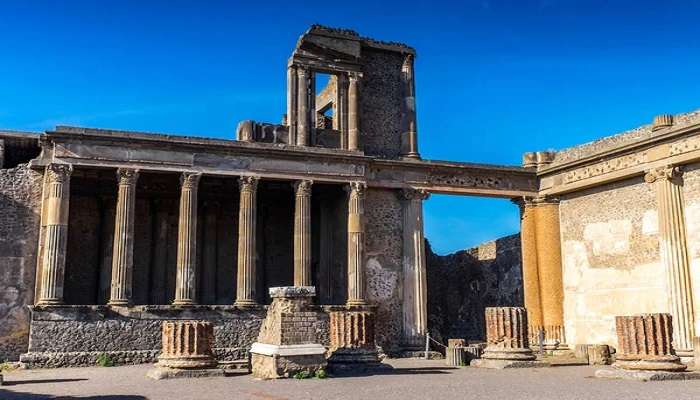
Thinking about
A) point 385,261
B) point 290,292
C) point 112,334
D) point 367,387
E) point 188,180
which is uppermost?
point 188,180

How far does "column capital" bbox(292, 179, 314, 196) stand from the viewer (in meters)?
20.6

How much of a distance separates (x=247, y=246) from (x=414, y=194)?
5653 mm

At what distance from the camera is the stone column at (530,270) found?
73.6 feet

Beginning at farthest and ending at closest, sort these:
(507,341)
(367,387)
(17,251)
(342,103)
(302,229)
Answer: (342,103) < (302,229) < (17,251) < (507,341) < (367,387)

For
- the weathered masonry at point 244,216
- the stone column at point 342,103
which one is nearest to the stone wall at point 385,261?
the weathered masonry at point 244,216

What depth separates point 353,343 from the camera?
15562 millimetres

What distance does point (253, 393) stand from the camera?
10.7 metres

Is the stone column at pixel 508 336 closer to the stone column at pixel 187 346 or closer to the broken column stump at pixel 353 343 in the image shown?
the broken column stump at pixel 353 343

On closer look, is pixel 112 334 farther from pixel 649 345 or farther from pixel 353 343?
pixel 649 345

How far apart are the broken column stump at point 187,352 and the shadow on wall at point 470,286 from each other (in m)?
15.0

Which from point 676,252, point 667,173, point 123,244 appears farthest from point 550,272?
point 123,244

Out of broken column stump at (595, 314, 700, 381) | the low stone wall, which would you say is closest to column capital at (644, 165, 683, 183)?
broken column stump at (595, 314, 700, 381)

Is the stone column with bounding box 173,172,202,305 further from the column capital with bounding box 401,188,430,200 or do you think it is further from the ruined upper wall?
the ruined upper wall

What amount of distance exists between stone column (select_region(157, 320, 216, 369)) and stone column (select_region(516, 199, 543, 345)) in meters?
11.9
